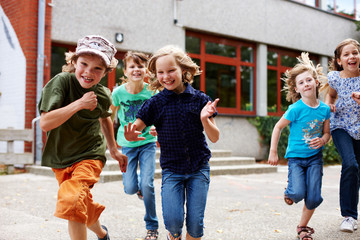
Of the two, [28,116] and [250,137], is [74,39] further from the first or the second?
[250,137]

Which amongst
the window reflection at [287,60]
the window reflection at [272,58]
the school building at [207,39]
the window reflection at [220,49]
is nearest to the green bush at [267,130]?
the school building at [207,39]

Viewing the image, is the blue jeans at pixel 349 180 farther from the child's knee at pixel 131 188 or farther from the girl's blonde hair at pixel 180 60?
the child's knee at pixel 131 188

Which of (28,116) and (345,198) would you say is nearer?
(345,198)

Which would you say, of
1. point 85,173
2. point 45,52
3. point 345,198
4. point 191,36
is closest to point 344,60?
point 345,198

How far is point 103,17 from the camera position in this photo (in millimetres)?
9883

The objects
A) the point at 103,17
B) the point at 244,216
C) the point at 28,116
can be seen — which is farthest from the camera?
the point at 103,17

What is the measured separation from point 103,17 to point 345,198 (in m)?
7.45

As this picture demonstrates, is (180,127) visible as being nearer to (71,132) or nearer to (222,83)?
(71,132)

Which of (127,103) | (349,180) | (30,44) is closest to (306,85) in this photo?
(349,180)

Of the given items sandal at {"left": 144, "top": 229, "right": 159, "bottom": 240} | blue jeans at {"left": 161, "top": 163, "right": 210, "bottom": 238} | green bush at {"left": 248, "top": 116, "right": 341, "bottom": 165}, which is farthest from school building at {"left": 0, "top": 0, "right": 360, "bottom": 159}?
blue jeans at {"left": 161, "top": 163, "right": 210, "bottom": 238}

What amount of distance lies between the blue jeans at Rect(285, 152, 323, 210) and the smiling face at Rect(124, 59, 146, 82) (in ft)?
5.87

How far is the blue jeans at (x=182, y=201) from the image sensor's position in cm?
297

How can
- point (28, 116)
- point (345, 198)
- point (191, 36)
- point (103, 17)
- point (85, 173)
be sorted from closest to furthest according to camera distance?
1. point (85, 173)
2. point (345, 198)
3. point (28, 116)
4. point (103, 17)
5. point (191, 36)

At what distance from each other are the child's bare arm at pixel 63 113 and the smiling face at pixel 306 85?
215 centimetres
